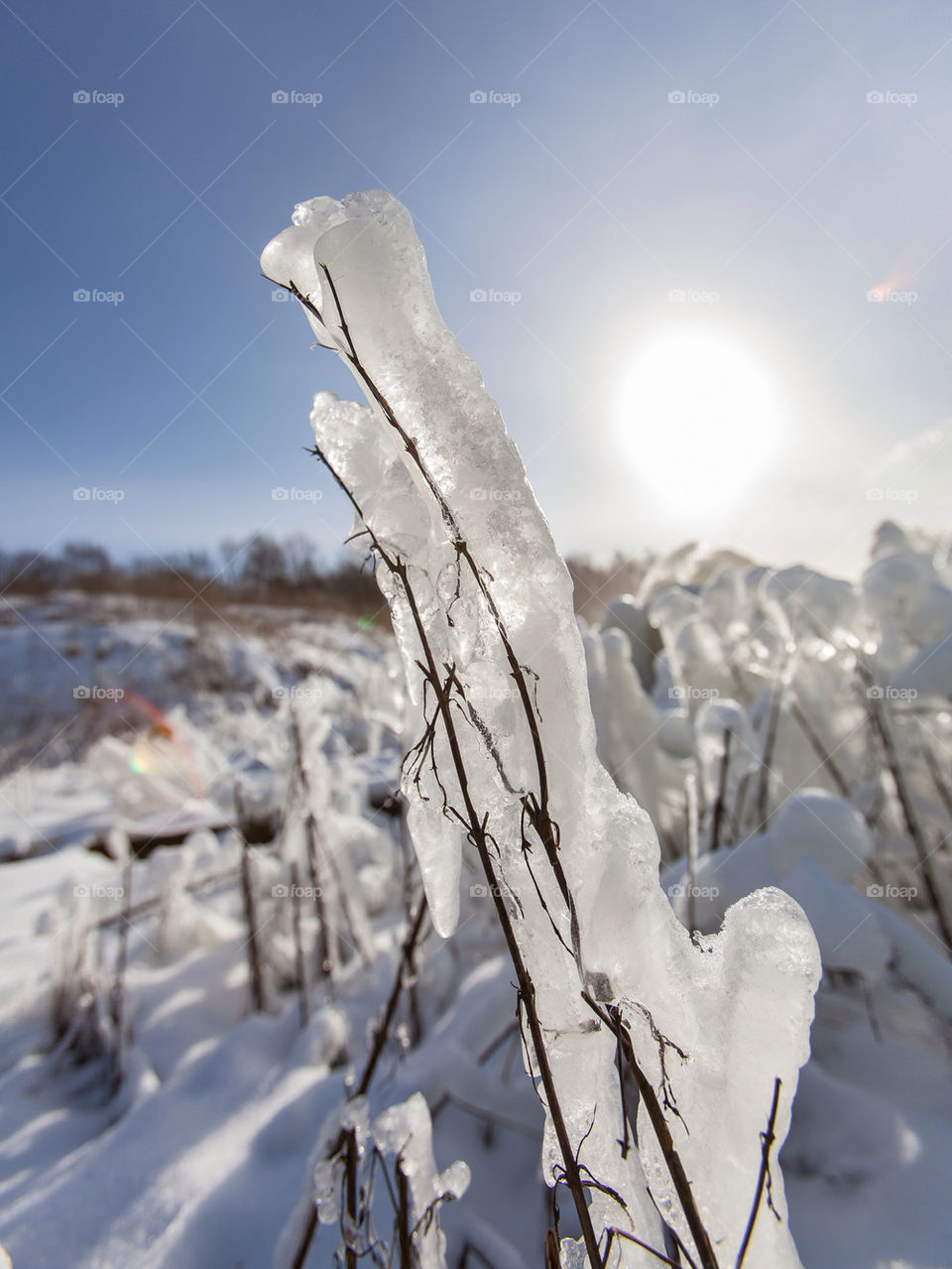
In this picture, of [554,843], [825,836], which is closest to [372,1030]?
[554,843]

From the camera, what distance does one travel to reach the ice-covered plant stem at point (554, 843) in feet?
2.33

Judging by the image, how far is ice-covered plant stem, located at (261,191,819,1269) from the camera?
711 mm

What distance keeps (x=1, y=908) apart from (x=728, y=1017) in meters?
4.97

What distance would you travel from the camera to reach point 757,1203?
0.65 metres

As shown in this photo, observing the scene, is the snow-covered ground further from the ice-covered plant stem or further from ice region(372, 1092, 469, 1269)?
the ice-covered plant stem

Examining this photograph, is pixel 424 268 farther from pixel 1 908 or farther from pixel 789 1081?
pixel 1 908

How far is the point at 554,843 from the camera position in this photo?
700 mm

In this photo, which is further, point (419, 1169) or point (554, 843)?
point (419, 1169)

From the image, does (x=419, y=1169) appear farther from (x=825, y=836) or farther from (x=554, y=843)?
(x=825, y=836)

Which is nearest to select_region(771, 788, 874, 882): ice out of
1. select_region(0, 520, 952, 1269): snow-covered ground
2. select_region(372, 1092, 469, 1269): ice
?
select_region(0, 520, 952, 1269): snow-covered ground

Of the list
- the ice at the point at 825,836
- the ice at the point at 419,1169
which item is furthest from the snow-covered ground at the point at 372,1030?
the ice at the point at 419,1169

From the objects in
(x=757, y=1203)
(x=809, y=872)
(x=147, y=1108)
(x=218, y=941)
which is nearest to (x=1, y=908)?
(x=218, y=941)

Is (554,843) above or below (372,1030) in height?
above

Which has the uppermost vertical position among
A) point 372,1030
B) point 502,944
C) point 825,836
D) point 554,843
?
point 554,843
